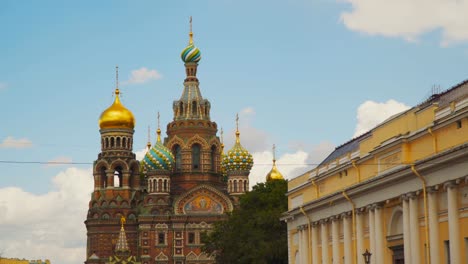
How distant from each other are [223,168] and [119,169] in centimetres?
1151

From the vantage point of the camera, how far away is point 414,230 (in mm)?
34781

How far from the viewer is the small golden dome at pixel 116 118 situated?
364 ft

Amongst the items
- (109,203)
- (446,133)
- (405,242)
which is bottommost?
(405,242)

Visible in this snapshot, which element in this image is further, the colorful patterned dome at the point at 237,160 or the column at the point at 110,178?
the colorful patterned dome at the point at 237,160

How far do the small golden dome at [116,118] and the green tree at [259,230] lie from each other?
36832 mm

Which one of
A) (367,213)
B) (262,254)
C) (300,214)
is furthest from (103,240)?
(367,213)

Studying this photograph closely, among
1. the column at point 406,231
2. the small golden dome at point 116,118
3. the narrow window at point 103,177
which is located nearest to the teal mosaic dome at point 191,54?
the small golden dome at point 116,118

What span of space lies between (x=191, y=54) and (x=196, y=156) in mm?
11649

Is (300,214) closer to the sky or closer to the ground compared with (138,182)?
closer to the ground

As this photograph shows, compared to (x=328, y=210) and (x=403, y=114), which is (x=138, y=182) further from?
(x=403, y=114)

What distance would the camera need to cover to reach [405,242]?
35.5 m

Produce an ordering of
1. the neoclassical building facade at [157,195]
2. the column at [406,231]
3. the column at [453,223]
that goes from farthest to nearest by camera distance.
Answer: the neoclassical building facade at [157,195] → the column at [406,231] → the column at [453,223]

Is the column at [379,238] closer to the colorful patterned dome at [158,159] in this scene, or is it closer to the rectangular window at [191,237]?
the rectangular window at [191,237]

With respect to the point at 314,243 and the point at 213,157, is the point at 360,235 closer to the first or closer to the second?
the point at 314,243
